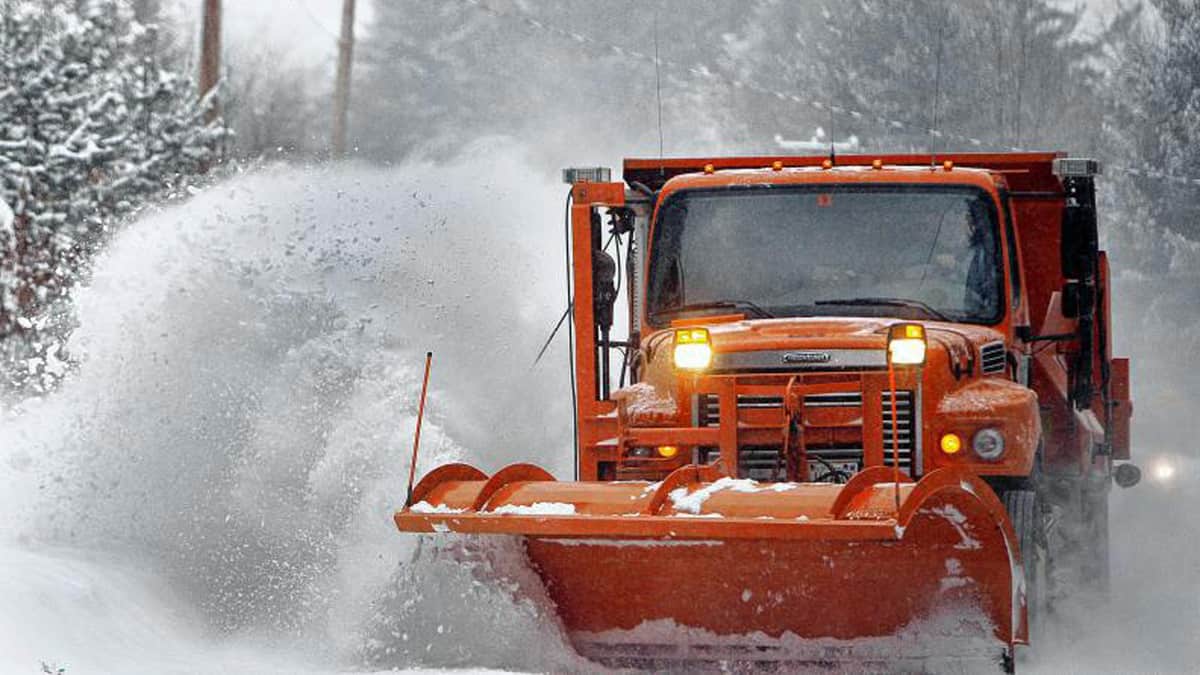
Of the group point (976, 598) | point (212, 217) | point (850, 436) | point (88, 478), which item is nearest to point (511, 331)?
point (212, 217)

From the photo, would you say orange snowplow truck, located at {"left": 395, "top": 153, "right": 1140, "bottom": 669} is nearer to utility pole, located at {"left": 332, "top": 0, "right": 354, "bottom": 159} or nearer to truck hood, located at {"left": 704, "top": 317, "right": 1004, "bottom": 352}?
truck hood, located at {"left": 704, "top": 317, "right": 1004, "bottom": 352}

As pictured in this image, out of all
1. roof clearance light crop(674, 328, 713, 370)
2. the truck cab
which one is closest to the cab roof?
the truck cab

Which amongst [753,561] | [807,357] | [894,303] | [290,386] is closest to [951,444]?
[807,357]

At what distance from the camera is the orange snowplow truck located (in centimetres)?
716

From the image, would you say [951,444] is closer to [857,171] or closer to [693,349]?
[693,349]

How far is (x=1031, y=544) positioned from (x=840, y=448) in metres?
0.85

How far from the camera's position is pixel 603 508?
710cm

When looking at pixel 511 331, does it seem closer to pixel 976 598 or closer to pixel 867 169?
pixel 867 169

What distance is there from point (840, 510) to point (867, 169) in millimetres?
2794

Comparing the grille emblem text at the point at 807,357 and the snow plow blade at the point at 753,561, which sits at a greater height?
the grille emblem text at the point at 807,357

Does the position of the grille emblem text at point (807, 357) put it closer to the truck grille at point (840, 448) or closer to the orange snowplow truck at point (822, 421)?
the orange snowplow truck at point (822, 421)

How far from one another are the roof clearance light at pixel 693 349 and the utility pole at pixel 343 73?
3171 cm

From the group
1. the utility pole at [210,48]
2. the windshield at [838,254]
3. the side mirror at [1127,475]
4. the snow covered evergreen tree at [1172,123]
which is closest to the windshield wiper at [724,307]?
the windshield at [838,254]

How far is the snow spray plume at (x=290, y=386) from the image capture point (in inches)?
395
